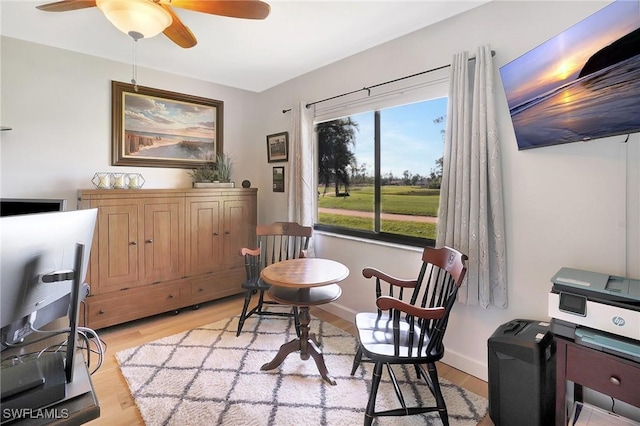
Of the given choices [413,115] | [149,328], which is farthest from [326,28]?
[149,328]

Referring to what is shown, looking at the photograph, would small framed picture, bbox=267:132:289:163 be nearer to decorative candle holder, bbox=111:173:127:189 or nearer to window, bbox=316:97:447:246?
window, bbox=316:97:447:246

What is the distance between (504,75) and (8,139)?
3.84 meters

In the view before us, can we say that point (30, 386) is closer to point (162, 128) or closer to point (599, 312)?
point (599, 312)

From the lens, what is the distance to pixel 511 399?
159cm

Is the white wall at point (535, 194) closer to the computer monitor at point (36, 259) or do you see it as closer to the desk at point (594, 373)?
the desk at point (594, 373)

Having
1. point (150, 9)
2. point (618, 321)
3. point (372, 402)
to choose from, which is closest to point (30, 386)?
point (372, 402)

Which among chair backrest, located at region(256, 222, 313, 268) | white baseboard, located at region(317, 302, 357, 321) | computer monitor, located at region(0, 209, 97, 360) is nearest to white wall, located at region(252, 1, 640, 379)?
white baseboard, located at region(317, 302, 357, 321)

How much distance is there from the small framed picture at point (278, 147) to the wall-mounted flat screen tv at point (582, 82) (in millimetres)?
2453

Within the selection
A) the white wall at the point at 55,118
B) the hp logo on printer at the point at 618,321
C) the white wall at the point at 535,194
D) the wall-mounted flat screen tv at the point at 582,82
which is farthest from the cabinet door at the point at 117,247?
the hp logo on printer at the point at 618,321

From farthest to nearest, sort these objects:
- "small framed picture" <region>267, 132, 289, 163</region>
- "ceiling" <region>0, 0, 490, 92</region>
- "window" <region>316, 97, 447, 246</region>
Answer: "small framed picture" <region>267, 132, 289, 163</region> → "window" <region>316, 97, 447, 246</region> → "ceiling" <region>0, 0, 490, 92</region>

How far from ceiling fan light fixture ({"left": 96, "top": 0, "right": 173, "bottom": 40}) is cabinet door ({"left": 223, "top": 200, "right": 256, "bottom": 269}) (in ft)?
6.64

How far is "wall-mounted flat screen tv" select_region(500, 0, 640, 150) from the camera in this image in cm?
124

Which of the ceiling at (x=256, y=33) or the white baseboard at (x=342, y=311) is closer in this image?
the ceiling at (x=256, y=33)

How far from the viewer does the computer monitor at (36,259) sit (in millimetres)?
715
